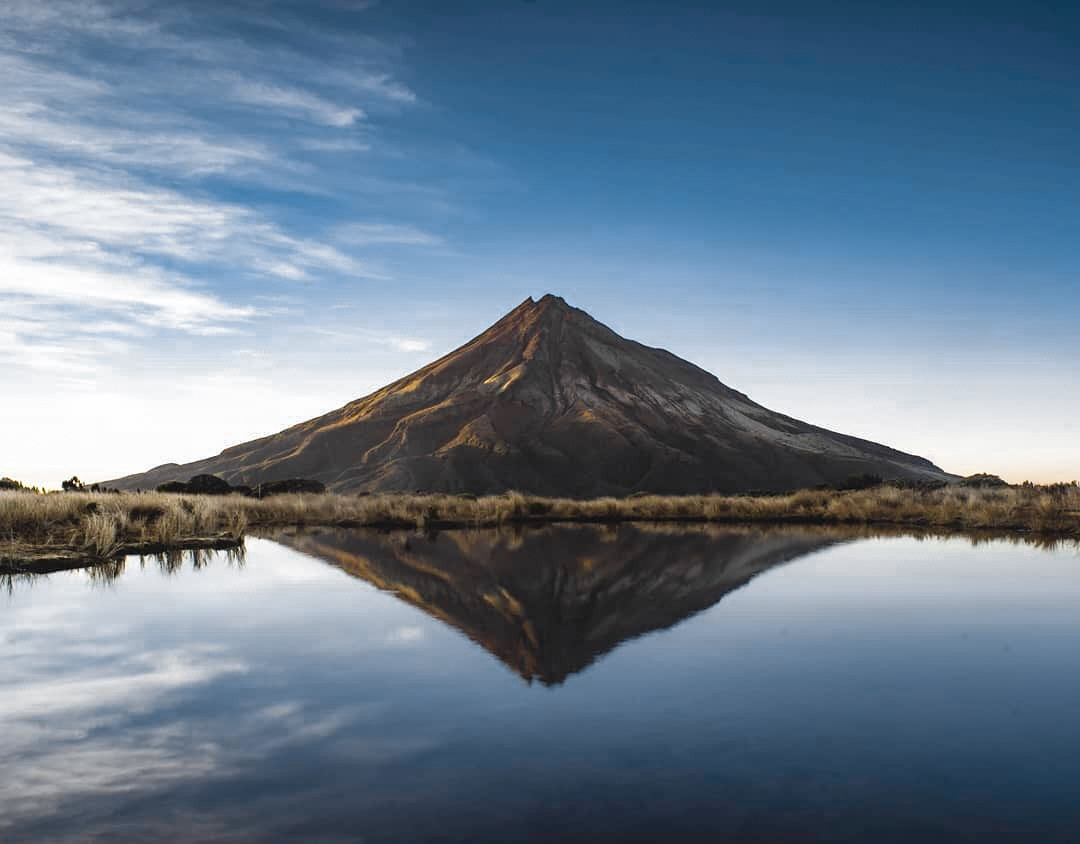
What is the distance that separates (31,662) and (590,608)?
7.03m

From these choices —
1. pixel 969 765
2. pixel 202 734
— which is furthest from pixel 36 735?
pixel 969 765

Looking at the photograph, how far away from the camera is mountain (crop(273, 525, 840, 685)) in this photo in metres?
10.3

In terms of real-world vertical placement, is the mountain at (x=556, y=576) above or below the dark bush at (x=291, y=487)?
below

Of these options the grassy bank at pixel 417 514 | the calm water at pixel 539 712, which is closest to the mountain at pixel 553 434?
the grassy bank at pixel 417 514

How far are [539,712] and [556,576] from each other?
873 cm

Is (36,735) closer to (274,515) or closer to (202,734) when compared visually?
(202,734)

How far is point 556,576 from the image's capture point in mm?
15789

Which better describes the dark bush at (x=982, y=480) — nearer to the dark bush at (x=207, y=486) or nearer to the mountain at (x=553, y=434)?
the mountain at (x=553, y=434)

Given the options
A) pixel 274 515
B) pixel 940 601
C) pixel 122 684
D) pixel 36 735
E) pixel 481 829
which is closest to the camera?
pixel 481 829

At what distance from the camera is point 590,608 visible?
12.3 metres

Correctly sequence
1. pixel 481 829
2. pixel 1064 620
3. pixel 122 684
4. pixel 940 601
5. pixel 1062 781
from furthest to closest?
pixel 940 601 → pixel 1064 620 → pixel 122 684 → pixel 1062 781 → pixel 481 829

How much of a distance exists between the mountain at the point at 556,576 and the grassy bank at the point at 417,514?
353 centimetres

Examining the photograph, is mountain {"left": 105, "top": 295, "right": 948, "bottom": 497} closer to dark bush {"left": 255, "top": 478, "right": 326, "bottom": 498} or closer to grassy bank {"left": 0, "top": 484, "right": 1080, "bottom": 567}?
dark bush {"left": 255, "top": 478, "right": 326, "bottom": 498}

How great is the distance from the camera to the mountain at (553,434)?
329 feet
